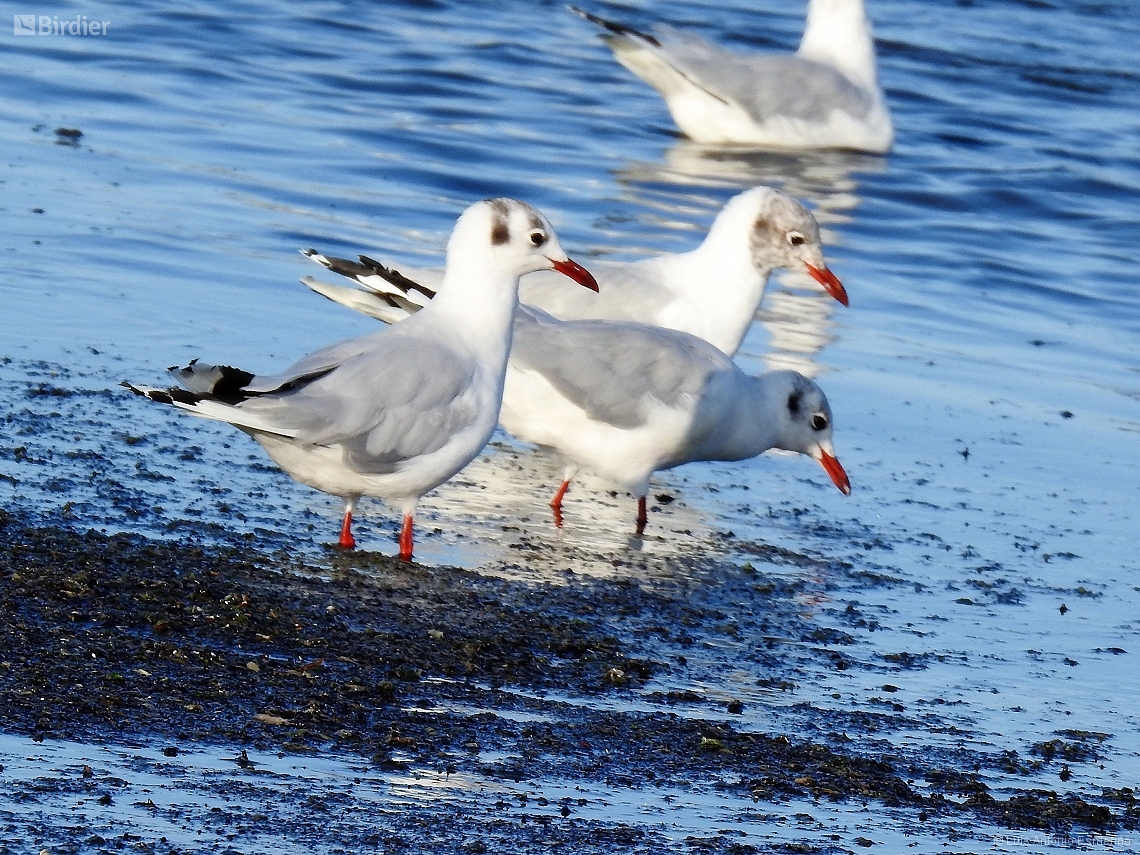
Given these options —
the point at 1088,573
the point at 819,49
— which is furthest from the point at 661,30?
the point at 1088,573

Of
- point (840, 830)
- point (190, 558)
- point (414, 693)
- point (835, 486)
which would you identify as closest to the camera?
point (840, 830)

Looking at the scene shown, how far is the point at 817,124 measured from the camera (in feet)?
52.4

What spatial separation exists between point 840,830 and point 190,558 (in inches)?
90.9

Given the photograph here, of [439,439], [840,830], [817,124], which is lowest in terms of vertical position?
[840,830]

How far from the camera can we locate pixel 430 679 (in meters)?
4.95

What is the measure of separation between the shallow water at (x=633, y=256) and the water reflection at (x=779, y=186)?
0.05m

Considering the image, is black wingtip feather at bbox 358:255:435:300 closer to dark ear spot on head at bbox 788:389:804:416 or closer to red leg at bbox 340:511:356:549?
dark ear spot on head at bbox 788:389:804:416

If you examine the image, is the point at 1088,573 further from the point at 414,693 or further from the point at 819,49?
the point at 819,49

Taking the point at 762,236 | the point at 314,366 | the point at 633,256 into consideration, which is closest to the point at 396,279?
the point at 314,366

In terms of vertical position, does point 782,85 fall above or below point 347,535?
above

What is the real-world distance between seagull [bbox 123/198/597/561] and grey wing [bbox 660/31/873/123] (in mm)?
9330

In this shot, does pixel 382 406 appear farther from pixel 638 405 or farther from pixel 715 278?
pixel 715 278

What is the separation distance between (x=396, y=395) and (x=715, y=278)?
130 inches

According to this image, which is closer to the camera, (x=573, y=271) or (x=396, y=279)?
(x=573, y=271)
